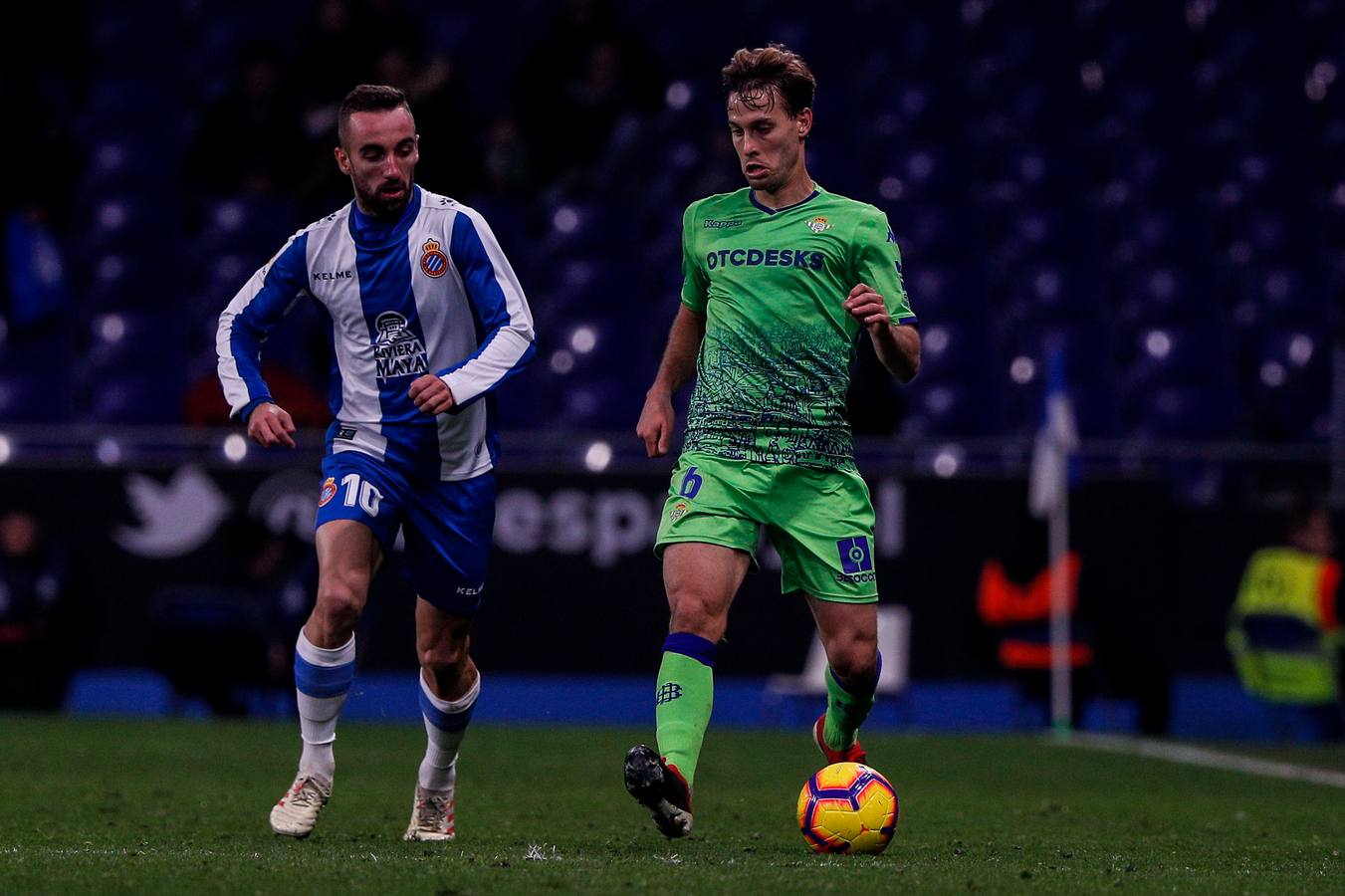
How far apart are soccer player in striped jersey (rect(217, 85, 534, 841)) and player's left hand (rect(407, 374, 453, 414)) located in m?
0.13

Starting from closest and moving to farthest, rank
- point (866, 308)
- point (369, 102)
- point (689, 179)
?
point (866, 308), point (369, 102), point (689, 179)

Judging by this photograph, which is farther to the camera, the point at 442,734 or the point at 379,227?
the point at 442,734

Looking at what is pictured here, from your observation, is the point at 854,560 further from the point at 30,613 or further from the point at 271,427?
the point at 30,613

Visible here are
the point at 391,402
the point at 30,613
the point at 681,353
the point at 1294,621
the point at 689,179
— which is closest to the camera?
the point at 391,402

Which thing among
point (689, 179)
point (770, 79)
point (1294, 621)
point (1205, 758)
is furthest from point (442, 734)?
point (689, 179)

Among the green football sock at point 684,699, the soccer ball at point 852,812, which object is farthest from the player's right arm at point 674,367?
the soccer ball at point 852,812

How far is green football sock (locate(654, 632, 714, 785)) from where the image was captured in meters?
5.59

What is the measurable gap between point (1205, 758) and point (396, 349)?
21.8 ft

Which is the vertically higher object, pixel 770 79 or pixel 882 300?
pixel 770 79

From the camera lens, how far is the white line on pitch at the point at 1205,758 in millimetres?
10141

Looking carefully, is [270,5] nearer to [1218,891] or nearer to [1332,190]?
[1332,190]

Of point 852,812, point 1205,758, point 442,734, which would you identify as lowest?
point 1205,758

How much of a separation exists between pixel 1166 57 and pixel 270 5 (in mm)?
7919

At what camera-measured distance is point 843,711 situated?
6.35 m
